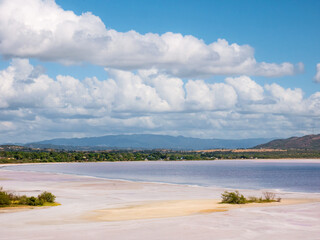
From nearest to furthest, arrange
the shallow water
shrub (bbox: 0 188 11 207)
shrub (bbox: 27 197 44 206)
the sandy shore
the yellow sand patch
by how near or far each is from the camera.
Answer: the sandy shore, the yellow sand patch, shrub (bbox: 0 188 11 207), shrub (bbox: 27 197 44 206), the shallow water

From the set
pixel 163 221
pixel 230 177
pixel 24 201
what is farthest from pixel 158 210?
pixel 230 177

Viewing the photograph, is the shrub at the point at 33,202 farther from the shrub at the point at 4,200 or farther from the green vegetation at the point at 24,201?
the shrub at the point at 4,200

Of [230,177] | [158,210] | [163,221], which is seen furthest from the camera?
[230,177]

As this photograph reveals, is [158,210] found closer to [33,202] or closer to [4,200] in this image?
[33,202]

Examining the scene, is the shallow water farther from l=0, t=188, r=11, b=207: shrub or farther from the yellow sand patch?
l=0, t=188, r=11, b=207: shrub

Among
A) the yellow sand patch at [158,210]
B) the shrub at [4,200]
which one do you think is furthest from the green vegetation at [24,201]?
the yellow sand patch at [158,210]

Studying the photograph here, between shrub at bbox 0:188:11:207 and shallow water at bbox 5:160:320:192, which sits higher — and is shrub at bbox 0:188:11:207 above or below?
above

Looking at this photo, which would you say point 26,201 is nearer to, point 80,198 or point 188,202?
point 80,198

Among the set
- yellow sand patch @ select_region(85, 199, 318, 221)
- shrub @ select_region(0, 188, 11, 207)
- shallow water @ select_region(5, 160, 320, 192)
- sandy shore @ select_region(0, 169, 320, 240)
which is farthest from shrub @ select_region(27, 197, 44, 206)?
shallow water @ select_region(5, 160, 320, 192)

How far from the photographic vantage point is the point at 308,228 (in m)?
28.9

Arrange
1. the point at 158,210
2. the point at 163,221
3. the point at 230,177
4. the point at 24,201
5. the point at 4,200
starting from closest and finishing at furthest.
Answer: the point at 163,221
the point at 158,210
the point at 4,200
the point at 24,201
the point at 230,177

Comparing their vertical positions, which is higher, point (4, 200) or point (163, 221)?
point (4, 200)

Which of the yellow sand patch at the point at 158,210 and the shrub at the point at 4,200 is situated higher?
the shrub at the point at 4,200

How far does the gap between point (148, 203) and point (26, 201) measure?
11494 mm
